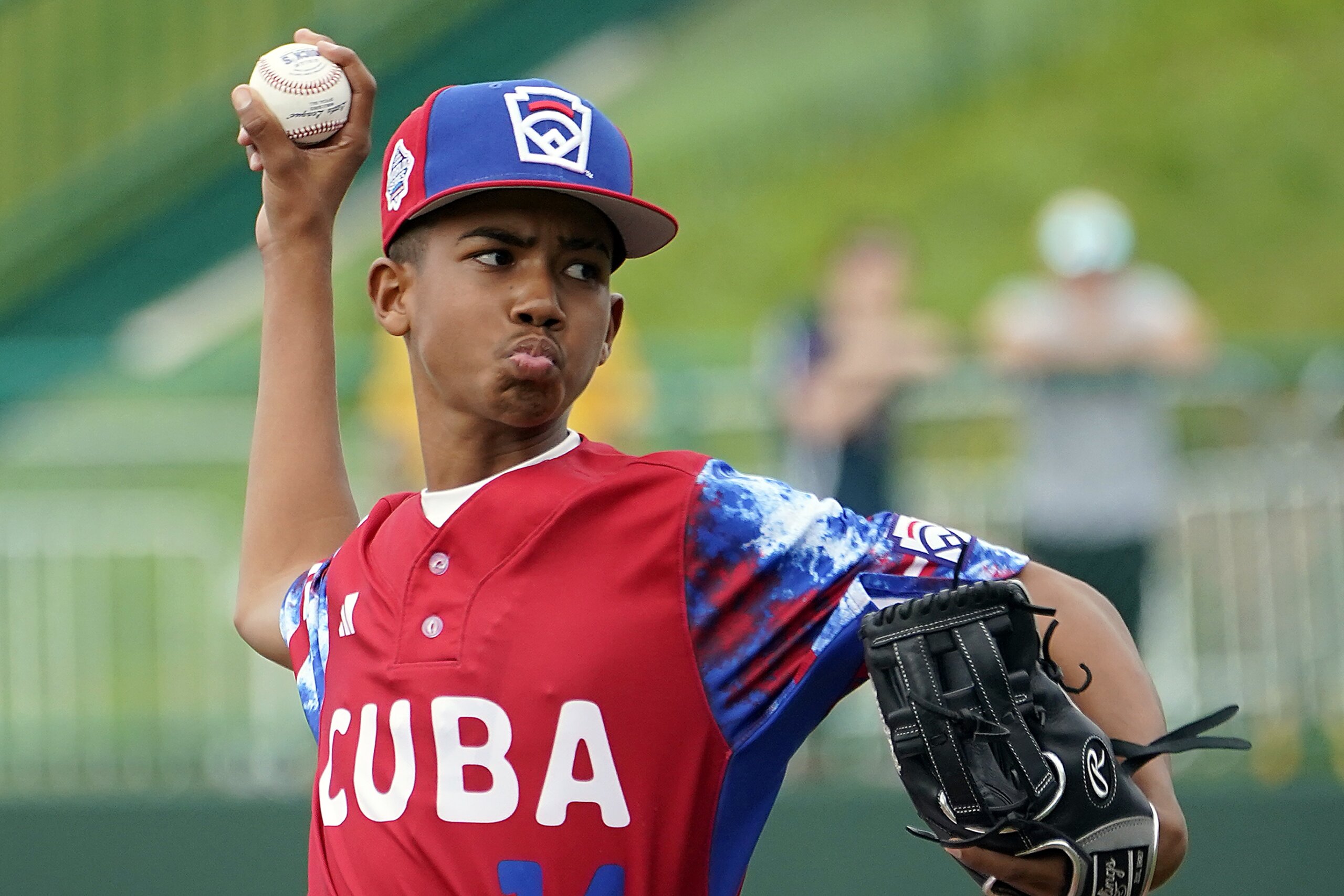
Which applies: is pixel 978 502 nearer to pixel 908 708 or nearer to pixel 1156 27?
pixel 908 708

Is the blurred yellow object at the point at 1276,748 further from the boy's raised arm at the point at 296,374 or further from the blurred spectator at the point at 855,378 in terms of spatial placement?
the boy's raised arm at the point at 296,374

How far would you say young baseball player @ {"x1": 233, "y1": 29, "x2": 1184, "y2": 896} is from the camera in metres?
2.35

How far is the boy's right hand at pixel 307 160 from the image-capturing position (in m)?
2.93

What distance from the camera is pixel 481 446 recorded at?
2.64 meters

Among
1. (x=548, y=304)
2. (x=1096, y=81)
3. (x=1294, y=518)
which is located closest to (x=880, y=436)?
(x=1294, y=518)

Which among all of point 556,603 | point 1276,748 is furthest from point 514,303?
point 1276,748

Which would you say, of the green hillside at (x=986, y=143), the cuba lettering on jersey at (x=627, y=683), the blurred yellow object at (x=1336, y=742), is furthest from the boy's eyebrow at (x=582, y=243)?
the green hillside at (x=986, y=143)

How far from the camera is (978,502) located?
24.4 ft

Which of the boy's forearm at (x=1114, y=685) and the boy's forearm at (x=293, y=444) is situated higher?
the boy's forearm at (x=293, y=444)

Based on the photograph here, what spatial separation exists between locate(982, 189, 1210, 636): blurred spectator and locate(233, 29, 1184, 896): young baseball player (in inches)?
177

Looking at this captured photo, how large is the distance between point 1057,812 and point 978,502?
542 centimetres

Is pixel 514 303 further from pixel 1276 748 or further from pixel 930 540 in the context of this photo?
pixel 1276 748

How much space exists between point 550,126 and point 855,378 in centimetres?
477

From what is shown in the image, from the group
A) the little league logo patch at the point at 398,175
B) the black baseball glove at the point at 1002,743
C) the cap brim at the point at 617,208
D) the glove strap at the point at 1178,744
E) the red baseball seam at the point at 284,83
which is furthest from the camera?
the red baseball seam at the point at 284,83
